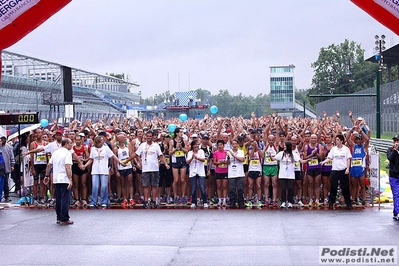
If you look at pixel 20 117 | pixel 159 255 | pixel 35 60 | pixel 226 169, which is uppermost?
pixel 35 60

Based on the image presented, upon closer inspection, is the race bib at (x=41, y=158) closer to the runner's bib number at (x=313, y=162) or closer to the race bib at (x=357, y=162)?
the runner's bib number at (x=313, y=162)

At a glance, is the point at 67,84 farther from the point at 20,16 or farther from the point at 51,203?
the point at 20,16

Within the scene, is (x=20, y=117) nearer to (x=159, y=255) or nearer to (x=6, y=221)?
(x=6, y=221)

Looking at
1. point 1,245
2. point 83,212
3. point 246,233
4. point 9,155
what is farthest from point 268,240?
point 9,155

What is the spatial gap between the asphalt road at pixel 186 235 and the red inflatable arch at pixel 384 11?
4.05m

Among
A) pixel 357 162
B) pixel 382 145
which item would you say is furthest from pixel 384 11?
pixel 382 145

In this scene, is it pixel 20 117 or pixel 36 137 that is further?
pixel 36 137

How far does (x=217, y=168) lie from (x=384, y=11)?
1033cm

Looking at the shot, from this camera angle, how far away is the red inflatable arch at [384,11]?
656 centimetres

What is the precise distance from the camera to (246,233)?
40.1 feet

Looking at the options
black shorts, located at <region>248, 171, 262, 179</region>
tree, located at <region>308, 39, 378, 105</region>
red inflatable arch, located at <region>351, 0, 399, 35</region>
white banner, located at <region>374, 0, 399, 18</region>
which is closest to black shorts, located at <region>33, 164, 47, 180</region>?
black shorts, located at <region>248, 171, 262, 179</region>

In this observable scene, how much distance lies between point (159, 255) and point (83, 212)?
591 centimetres

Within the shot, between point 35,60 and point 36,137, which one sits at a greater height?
point 35,60

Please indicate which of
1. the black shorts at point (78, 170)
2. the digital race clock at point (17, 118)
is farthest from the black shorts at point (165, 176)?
the digital race clock at point (17, 118)
